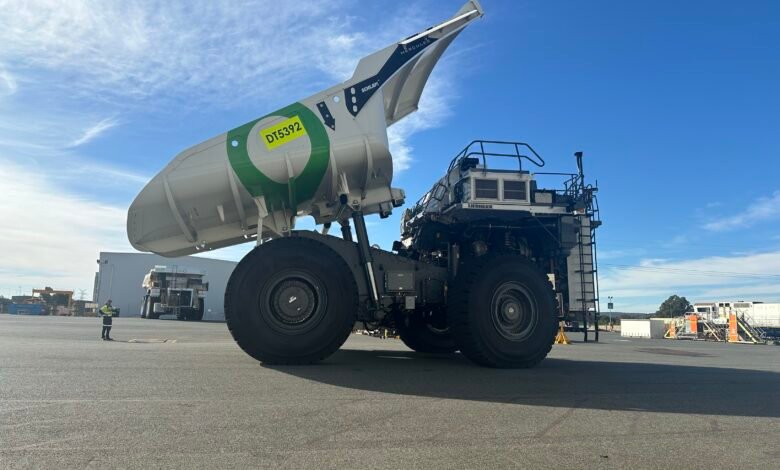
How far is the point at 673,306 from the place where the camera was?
314ft

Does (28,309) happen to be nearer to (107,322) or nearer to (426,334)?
(107,322)

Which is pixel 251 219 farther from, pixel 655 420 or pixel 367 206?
pixel 655 420

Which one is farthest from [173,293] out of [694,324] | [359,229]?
[694,324]

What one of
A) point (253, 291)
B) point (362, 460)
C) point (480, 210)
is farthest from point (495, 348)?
point (362, 460)

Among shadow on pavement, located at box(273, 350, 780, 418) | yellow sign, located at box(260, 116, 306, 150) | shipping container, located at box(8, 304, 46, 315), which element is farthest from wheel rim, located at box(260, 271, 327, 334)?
shipping container, located at box(8, 304, 46, 315)

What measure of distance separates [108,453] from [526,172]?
730 cm

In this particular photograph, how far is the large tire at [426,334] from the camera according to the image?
10.2 m

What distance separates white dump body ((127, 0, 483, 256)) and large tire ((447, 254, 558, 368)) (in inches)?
80.2

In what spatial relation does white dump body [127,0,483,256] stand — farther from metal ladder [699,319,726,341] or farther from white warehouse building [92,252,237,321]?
white warehouse building [92,252,237,321]

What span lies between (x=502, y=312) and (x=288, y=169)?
394cm

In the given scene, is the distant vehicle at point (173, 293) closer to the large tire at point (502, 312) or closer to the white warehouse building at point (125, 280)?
the white warehouse building at point (125, 280)

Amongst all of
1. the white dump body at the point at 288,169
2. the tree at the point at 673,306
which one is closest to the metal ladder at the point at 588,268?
the white dump body at the point at 288,169

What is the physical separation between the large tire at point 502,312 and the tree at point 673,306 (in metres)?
95.9

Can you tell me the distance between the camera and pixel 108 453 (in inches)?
141
